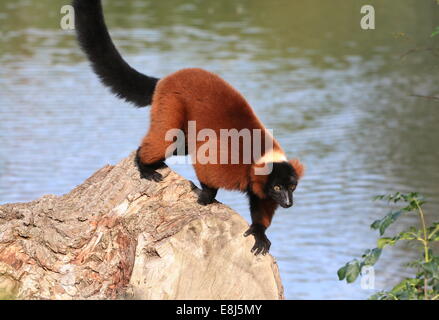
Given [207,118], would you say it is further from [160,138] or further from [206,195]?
[206,195]

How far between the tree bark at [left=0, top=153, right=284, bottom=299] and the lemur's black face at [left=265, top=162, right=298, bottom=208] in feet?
1.15

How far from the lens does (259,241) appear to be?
498 cm

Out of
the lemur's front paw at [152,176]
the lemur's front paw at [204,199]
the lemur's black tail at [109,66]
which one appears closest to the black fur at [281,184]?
the lemur's front paw at [204,199]

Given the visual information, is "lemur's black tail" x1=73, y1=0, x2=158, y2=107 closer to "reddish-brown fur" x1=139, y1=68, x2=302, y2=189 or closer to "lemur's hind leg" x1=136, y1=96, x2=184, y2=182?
"reddish-brown fur" x1=139, y1=68, x2=302, y2=189

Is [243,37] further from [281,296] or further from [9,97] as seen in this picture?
[281,296]

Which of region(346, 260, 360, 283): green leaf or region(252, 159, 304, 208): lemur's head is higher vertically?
region(252, 159, 304, 208): lemur's head

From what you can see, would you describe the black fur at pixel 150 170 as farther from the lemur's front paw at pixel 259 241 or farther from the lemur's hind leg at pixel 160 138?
the lemur's front paw at pixel 259 241

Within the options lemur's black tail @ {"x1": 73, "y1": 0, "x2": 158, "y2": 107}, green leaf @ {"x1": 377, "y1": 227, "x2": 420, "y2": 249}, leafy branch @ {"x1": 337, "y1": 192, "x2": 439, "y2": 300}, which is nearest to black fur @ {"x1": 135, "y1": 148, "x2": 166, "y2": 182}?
lemur's black tail @ {"x1": 73, "y1": 0, "x2": 158, "y2": 107}

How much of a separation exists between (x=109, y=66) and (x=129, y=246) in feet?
5.31

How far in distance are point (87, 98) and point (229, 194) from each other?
4.92 m

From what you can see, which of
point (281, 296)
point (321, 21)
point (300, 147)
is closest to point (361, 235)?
point (300, 147)

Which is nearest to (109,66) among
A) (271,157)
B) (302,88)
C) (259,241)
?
(271,157)

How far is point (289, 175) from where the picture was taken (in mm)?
5289

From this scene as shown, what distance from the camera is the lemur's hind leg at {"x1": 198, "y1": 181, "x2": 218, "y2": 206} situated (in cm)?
529
